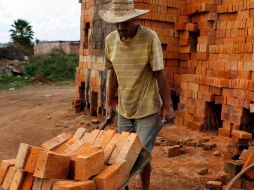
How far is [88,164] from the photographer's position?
258 cm

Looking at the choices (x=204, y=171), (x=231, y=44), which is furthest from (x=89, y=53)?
(x=204, y=171)

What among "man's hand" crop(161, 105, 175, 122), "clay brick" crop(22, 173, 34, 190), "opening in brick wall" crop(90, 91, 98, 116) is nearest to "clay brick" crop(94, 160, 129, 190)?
"clay brick" crop(22, 173, 34, 190)

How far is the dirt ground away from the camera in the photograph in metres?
5.35

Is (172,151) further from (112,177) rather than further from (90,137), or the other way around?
(112,177)

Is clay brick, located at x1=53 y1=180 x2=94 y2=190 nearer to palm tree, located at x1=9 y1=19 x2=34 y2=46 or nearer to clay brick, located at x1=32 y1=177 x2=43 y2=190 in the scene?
clay brick, located at x1=32 y1=177 x2=43 y2=190

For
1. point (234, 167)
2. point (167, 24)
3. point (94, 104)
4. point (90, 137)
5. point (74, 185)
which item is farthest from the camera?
point (94, 104)

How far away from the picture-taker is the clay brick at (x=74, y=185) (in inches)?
97.8

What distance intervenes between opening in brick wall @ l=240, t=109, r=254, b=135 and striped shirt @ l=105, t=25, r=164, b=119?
11.5 ft

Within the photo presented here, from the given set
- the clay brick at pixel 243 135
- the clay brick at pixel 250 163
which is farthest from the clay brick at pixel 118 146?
the clay brick at pixel 243 135

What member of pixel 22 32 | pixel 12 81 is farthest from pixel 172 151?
pixel 22 32

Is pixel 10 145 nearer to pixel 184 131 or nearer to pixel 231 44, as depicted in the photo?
pixel 184 131

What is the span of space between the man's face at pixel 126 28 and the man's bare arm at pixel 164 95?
43 cm

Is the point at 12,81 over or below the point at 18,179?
below

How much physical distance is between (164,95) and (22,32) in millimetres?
36689
